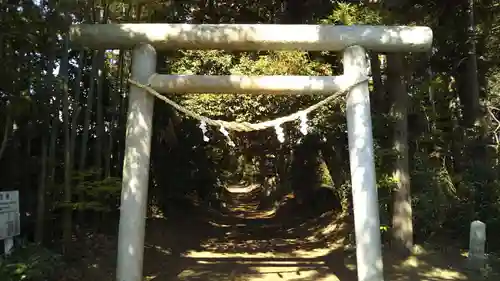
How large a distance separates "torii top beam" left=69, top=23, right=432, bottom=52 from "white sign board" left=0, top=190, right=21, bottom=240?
2.22 metres

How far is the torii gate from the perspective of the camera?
6809 mm

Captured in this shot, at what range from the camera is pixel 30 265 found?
20.8 feet

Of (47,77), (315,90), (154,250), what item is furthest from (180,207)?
(315,90)

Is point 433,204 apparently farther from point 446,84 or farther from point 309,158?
point 309,158

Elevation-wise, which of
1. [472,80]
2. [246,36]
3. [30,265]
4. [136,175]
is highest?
[472,80]

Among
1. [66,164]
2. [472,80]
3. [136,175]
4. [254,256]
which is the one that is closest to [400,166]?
[254,256]

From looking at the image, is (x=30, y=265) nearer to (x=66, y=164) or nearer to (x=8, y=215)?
(x=8, y=215)

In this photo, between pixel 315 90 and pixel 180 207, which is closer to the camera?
pixel 315 90

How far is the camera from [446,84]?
13.6m

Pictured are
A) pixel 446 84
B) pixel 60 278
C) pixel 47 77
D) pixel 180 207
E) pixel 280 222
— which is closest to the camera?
pixel 60 278

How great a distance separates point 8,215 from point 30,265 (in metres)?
0.69

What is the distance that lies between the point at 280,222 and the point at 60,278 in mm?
11248

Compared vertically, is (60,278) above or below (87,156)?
below

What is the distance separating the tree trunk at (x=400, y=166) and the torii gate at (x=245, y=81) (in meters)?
2.96
